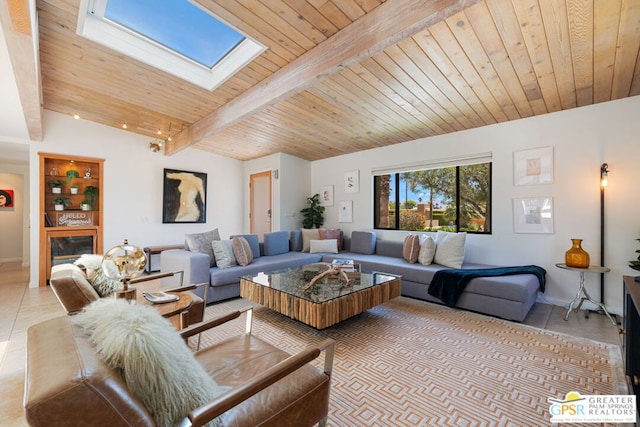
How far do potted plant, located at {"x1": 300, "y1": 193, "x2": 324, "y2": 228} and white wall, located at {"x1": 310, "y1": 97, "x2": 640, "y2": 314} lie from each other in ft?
9.20

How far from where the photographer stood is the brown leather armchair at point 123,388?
663mm

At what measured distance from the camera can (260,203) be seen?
6492mm

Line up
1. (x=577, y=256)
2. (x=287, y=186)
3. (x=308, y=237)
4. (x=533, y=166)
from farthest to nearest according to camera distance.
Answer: (x=287, y=186)
(x=308, y=237)
(x=533, y=166)
(x=577, y=256)

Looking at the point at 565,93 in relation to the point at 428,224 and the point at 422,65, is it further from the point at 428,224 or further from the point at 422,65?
the point at 428,224

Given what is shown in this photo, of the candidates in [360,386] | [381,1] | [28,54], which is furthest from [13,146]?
[360,386]

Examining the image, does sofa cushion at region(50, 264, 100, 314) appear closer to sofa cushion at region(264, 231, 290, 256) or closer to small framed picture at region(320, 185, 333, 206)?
sofa cushion at region(264, 231, 290, 256)

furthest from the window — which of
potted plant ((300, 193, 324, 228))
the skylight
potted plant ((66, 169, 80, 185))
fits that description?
potted plant ((66, 169, 80, 185))

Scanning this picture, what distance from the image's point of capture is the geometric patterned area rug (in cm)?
164

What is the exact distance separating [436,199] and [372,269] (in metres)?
1.64

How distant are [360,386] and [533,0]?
2906 mm

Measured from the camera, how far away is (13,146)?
462 cm

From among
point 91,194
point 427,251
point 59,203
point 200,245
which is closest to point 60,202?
point 59,203

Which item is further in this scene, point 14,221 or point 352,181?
point 14,221

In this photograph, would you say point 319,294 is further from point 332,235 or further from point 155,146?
point 155,146
